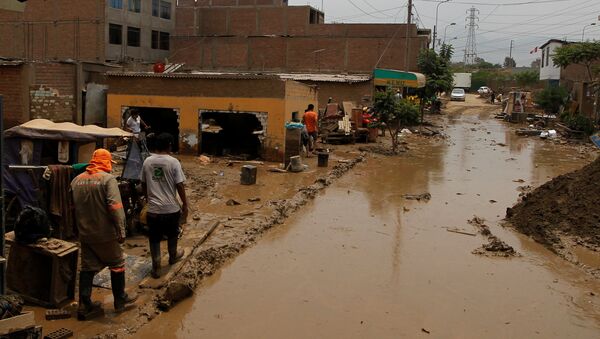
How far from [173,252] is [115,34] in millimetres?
41187

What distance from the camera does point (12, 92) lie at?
52.6 feet

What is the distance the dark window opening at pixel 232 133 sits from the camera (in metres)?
19.3

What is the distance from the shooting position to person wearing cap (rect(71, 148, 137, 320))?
17.4ft

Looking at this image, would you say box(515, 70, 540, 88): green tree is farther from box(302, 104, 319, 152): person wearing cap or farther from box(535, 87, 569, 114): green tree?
box(302, 104, 319, 152): person wearing cap

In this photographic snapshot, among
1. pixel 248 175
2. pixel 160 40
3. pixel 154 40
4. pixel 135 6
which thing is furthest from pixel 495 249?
pixel 160 40

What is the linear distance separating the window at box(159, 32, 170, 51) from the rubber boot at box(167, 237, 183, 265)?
4599 centimetres

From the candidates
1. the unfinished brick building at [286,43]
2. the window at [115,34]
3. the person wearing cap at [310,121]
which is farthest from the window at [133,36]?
the person wearing cap at [310,121]

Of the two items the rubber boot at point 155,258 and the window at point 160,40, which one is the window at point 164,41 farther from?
the rubber boot at point 155,258

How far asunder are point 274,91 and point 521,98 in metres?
29.1

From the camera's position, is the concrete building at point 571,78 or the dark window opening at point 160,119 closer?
the dark window opening at point 160,119

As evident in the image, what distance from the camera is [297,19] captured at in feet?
164

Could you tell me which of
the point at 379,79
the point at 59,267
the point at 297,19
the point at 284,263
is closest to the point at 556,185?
the point at 284,263

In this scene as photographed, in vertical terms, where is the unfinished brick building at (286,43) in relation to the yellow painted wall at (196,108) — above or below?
above

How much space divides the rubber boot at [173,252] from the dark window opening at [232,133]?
39.4 feet
